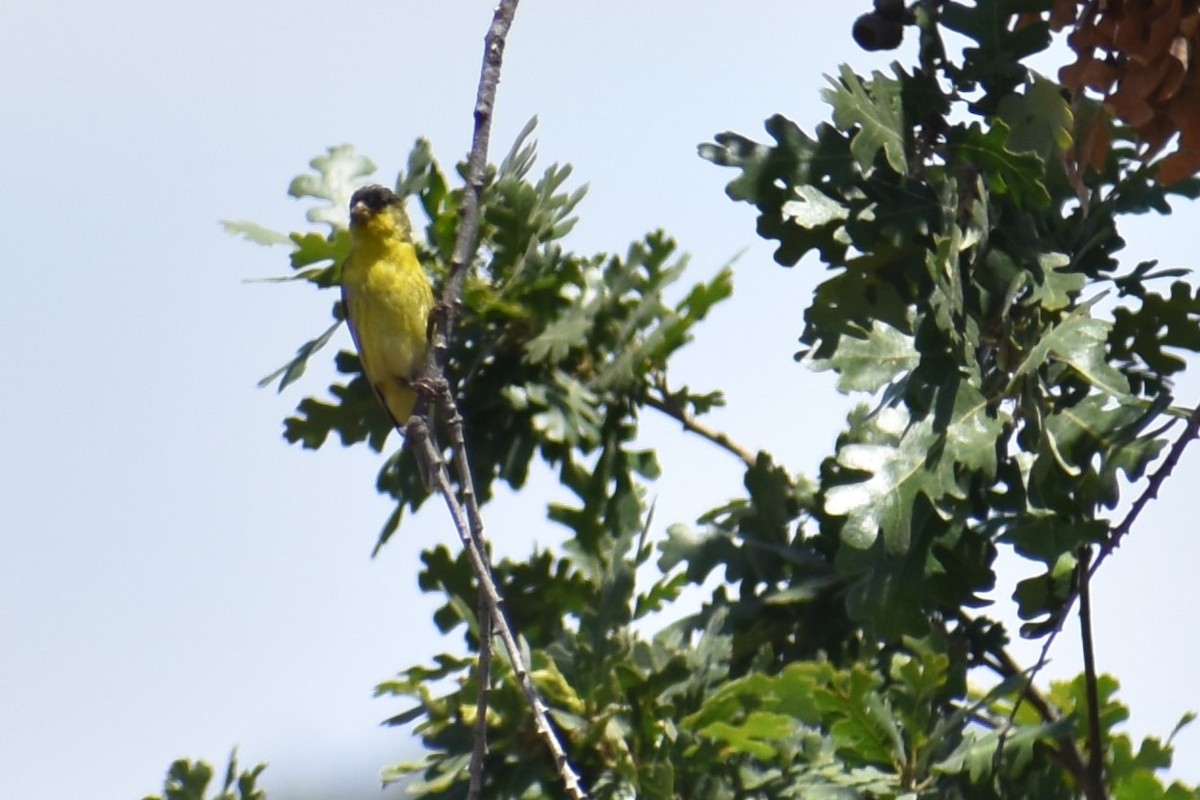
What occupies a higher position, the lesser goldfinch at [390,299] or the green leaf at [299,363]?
the lesser goldfinch at [390,299]

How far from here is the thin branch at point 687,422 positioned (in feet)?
13.2

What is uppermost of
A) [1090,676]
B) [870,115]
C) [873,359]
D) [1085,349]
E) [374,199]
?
[374,199]

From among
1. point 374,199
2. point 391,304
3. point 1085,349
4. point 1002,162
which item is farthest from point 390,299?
point 1085,349

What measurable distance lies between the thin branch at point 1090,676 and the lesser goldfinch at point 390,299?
295 cm

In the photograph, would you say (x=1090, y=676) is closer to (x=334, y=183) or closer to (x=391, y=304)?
(x=334, y=183)

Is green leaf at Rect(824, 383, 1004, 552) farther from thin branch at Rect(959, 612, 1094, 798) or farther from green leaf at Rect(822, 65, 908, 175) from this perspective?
thin branch at Rect(959, 612, 1094, 798)

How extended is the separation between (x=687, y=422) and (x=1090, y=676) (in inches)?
54.2

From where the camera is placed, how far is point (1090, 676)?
2986mm

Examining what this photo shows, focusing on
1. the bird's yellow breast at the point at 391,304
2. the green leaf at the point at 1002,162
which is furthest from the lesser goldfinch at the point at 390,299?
the green leaf at the point at 1002,162

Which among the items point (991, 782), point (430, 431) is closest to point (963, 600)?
point (991, 782)

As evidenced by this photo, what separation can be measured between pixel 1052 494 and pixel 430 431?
1365 millimetres

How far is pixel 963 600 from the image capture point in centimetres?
316

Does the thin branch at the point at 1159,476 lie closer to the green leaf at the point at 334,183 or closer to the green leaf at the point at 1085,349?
the green leaf at the point at 1085,349

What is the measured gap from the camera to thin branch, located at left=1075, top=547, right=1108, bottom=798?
2965 mm
